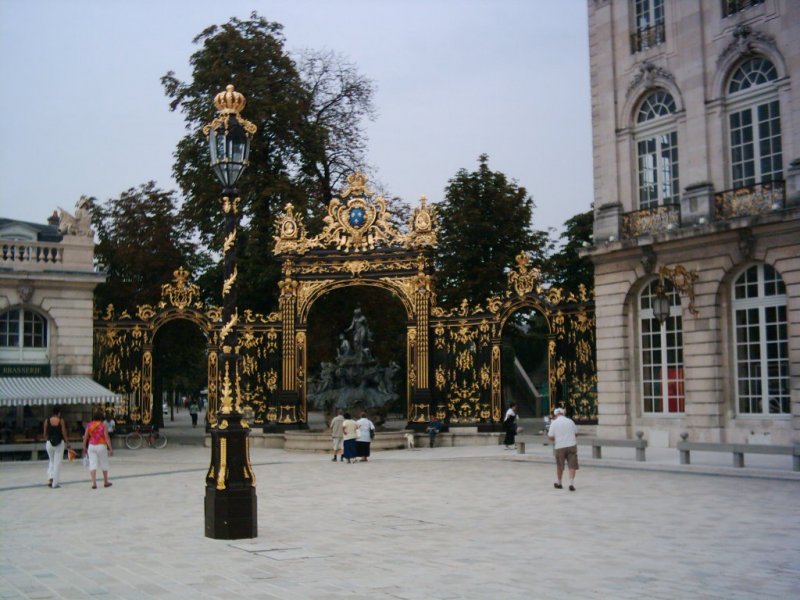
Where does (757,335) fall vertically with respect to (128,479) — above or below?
above

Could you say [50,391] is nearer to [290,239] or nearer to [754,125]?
[290,239]

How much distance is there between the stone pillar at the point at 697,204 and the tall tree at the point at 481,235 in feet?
54.8

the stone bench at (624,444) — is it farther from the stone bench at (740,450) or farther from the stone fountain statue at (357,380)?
the stone fountain statue at (357,380)

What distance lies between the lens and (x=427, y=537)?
41.4ft

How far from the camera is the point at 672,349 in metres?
26.2

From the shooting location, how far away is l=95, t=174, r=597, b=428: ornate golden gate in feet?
102

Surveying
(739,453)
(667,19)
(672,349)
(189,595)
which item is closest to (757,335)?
(672,349)

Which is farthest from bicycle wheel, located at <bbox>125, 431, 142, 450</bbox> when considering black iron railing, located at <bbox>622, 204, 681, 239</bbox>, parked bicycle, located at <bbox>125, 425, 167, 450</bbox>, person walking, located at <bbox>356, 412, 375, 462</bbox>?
black iron railing, located at <bbox>622, 204, 681, 239</bbox>

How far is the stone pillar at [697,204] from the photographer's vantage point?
2506cm

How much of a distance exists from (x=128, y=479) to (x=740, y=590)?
51.0 ft

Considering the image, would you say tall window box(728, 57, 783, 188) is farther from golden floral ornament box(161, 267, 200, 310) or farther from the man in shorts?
golden floral ornament box(161, 267, 200, 310)

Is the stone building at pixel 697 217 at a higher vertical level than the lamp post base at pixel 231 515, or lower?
higher

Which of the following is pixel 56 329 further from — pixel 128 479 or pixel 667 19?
pixel 667 19

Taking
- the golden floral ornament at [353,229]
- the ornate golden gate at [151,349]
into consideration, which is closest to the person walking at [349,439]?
the ornate golden gate at [151,349]
